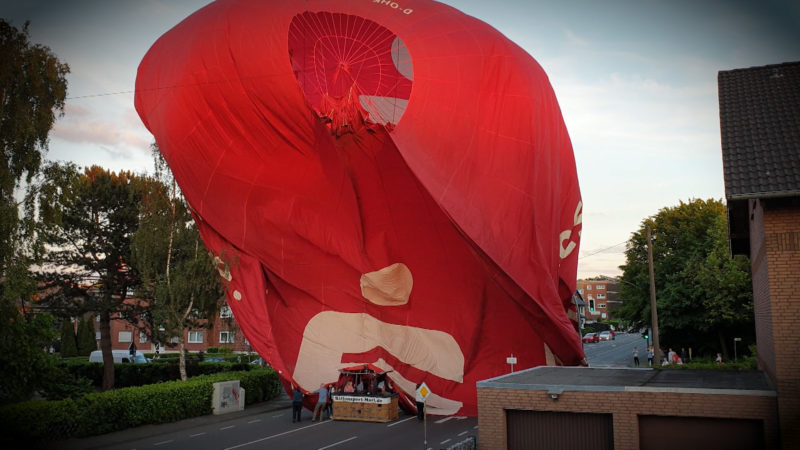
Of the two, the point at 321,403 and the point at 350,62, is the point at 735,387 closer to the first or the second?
the point at 321,403

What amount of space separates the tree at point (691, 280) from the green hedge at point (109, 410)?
28.2 m

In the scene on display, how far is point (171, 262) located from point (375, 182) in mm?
12001

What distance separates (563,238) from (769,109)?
44.0 feet

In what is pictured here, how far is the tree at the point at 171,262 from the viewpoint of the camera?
2800 centimetres

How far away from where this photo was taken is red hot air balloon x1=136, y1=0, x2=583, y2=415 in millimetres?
21781

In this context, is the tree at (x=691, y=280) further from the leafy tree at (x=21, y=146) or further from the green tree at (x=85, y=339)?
the green tree at (x=85, y=339)

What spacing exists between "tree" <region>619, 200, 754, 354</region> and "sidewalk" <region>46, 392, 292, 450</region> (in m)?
26.7

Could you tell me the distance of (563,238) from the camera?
85.1 feet

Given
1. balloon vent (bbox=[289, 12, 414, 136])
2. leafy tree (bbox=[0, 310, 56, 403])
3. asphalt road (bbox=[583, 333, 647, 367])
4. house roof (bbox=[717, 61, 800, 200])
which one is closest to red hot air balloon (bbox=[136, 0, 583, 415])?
balloon vent (bbox=[289, 12, 414, 136])

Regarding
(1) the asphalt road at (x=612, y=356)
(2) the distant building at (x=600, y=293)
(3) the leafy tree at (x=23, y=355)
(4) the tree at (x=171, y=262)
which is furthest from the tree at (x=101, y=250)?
(2) the distant building at (x=600, y=293)

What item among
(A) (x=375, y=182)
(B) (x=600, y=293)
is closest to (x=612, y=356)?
(A) (x=375, y=182)

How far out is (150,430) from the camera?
21797 mm

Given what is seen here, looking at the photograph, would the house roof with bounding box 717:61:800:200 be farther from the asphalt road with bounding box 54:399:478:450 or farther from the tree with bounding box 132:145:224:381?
the tree with bounding box 132:145:224:381

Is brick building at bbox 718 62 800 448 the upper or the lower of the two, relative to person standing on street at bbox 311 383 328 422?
upper
